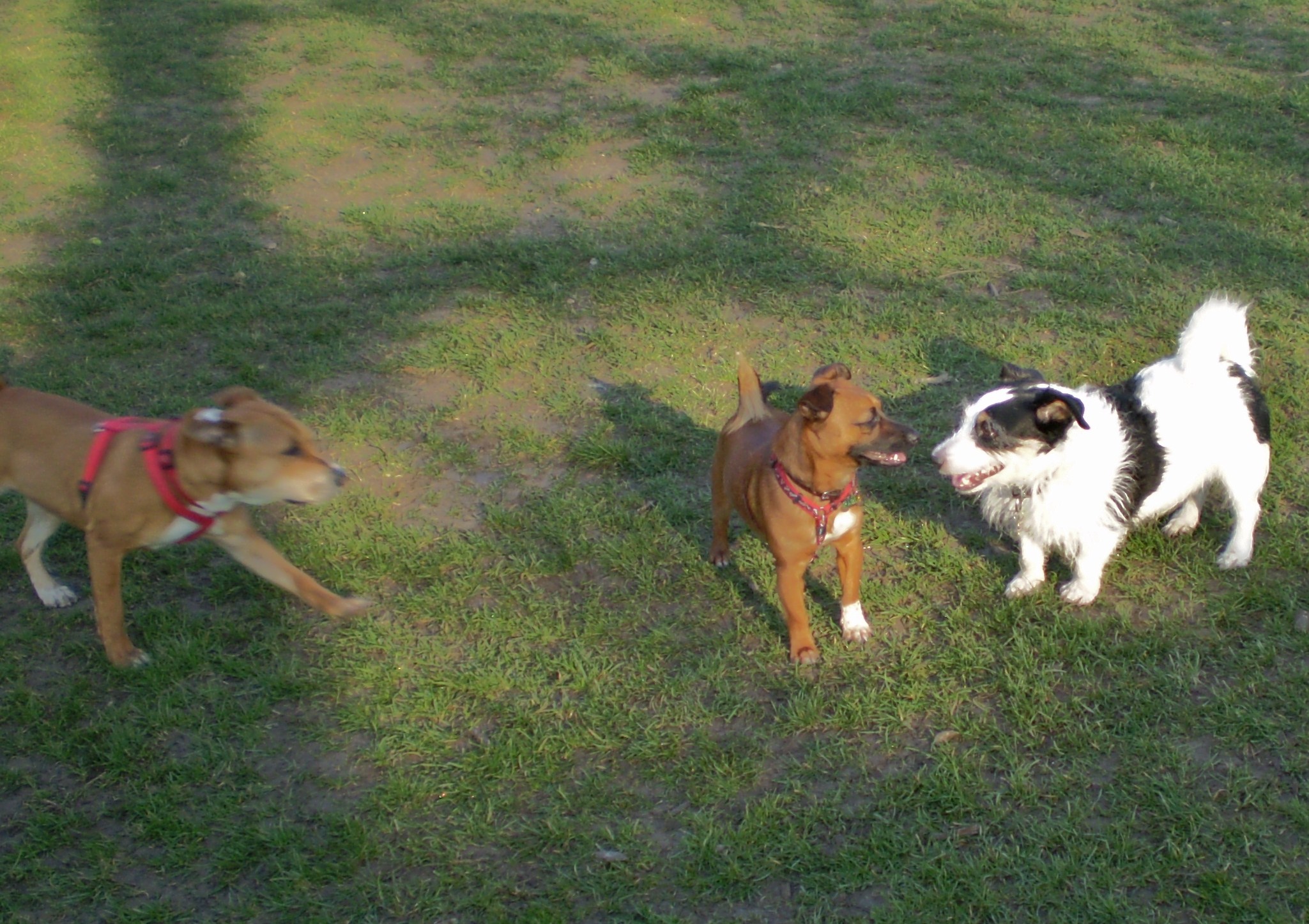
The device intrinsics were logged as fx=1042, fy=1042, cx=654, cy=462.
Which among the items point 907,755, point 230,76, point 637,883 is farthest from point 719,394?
point 230,76

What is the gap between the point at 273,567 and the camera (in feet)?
12.9

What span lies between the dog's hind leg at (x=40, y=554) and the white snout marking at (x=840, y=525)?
2.96 metres

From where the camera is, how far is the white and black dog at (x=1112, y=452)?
3588 millimetres

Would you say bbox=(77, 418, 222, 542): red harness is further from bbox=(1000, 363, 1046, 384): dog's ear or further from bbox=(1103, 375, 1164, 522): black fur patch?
bbox=(1103, 375, 1164, 522): black fur patch

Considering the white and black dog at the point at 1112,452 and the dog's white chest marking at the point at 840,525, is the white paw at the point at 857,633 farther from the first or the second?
the white and black dog at the point at 1112,452

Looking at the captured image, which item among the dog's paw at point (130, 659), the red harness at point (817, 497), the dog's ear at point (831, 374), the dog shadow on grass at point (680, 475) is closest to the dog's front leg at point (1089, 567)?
the dog shadow on grass at point (680, 475)

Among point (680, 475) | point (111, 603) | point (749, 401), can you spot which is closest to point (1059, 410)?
point (749, 401)

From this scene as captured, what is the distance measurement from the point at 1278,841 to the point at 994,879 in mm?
820

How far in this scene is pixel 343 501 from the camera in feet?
15.4

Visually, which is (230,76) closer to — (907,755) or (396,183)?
(396,183)

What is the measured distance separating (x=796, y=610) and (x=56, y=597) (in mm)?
2917

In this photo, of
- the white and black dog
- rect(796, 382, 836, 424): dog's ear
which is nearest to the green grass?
the white and black dog

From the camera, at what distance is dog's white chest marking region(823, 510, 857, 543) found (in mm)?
3518

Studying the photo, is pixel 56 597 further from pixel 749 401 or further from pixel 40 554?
pixel 749 401
